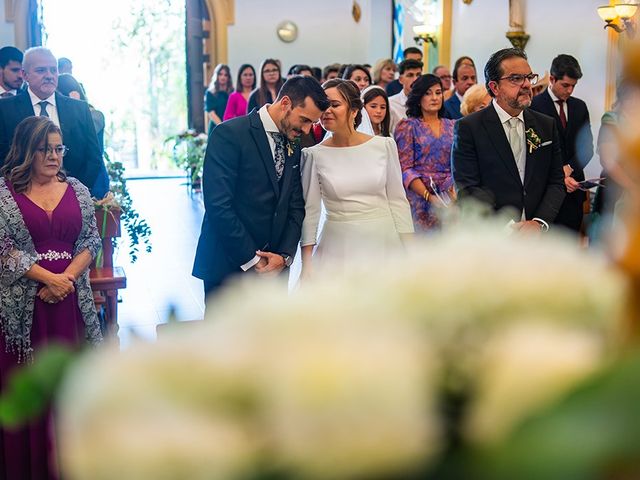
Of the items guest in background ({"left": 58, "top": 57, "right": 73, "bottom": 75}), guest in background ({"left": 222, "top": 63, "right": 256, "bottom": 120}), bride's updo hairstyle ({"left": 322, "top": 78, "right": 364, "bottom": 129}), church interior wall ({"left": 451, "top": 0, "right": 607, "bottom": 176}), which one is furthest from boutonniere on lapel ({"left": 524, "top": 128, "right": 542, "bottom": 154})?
guest in background ({"left": 222, "top": 63, "right": 256, "bottom": 120})

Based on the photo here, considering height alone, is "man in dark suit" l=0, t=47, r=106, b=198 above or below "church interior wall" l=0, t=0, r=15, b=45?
below

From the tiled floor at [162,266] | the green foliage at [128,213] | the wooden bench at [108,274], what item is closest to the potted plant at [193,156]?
the tiled floor at [162,266]

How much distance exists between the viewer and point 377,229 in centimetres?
471

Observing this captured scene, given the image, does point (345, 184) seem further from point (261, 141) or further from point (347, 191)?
point (261, 141)

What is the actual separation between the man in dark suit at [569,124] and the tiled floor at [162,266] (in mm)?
2994

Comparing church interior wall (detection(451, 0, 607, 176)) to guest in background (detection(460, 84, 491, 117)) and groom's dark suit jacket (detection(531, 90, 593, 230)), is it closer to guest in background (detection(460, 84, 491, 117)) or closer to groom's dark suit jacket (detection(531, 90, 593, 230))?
groom's dark suit jacket (detection(531, 90, 593, 230))

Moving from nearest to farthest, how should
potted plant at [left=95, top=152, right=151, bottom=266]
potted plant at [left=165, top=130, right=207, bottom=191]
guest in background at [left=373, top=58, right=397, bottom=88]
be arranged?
1. potted plant at [left=95, top=152, right=151, bottom=266]
2. guest in background at [left=373, top=58, right=397, bottom=88]
3. potted plant at [left=165, top=130, right=207, bottom=191]

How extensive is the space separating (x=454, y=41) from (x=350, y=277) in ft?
44.7

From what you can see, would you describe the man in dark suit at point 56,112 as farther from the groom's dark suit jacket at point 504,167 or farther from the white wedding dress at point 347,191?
the groom's dark suit jacket at point 504,167

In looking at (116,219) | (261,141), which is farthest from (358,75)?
(261,141)

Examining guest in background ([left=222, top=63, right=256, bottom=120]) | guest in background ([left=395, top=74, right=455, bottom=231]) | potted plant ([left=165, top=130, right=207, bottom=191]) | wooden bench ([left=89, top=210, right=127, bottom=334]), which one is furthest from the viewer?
potted plant ([left=165, top=130, right=207, bottom=191])

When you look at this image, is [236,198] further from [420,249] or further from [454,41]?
[454,41]

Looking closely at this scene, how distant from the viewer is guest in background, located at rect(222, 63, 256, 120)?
11.6 metres

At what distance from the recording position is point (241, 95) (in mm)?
11789
